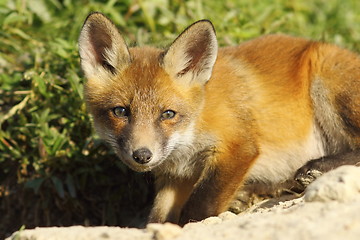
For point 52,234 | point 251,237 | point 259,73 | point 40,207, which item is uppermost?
point 259,73

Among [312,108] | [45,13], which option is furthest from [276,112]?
[45,13]

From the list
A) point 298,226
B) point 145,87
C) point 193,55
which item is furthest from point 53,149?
point 298,226

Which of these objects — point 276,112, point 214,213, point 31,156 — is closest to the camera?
point 214,213

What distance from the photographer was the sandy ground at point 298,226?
2.59 m

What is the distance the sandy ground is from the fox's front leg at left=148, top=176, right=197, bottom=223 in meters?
1.50

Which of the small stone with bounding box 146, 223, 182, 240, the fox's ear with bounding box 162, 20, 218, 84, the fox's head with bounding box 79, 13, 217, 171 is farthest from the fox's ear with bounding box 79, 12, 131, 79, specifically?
the small stone with bounding box 146, 223, 182, 240

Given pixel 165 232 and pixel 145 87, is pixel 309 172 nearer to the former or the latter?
pixel 145 87

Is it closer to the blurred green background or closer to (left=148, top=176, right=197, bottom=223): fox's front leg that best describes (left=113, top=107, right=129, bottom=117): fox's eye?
(left=148, top=176, right=197, bottom=223): fox's front leg

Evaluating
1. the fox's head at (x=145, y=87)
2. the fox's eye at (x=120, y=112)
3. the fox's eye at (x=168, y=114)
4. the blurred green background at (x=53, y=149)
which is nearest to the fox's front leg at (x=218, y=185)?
the fox's head at (x=145, y=87)

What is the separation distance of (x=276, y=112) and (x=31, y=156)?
2.46 meters

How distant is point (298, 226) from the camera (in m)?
2.65

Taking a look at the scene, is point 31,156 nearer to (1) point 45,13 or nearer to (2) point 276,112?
(1) point 45,13

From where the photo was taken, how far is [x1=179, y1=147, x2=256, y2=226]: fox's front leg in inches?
165

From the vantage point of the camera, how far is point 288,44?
502 centimetres
